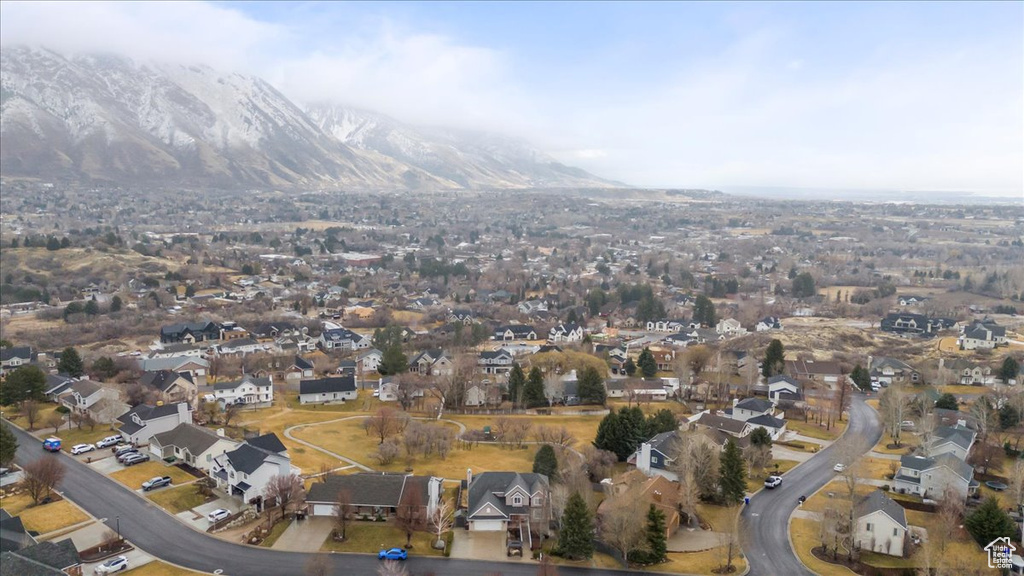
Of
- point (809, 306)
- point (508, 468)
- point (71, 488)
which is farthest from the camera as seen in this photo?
point (809, 306)

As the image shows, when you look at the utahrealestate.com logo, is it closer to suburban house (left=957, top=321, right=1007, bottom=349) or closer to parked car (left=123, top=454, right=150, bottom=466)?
parked car (left=123, top=454, right=150, bottom=466)

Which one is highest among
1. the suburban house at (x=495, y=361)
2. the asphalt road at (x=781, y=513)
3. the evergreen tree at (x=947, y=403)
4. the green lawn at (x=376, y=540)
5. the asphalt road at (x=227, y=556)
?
the evergreen tree at (x=947, y=403)

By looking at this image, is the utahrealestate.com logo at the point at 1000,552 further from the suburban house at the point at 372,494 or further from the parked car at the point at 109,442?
the parked car at the point at 109,442

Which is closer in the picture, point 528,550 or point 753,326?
point 528,550

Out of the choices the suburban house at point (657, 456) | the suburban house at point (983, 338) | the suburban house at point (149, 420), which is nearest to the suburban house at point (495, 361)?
the suburban house at point (657, 456)

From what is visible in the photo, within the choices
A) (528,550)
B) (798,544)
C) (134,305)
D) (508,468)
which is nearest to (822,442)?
(798,544)

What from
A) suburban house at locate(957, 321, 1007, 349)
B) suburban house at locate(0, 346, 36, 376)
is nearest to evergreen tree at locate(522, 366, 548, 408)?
suburban house at locate(0, 346, 36, 376)

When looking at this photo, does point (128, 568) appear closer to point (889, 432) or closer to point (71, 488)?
point (71, 488)
